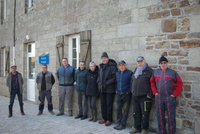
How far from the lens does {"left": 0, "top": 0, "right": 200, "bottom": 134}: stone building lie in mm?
4637

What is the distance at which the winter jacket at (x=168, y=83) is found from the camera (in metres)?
4.47

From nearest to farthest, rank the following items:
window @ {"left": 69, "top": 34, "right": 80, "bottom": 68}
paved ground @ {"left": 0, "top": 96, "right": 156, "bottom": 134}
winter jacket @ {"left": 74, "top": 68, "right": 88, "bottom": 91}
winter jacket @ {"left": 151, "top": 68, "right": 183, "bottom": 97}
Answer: winter jacket @ {"left": 151, "top": 68, "right": 183, "bottom": 97} → paved ground @ {"left": 0, "top": 96, "right": 156, "bottom": 134} → winter jacket @ {"left": 74, "top": 68, "right": 88, "bottom": 91} → window @ {"left": 69, "top": 34, "right": 80, "bottom": 68}

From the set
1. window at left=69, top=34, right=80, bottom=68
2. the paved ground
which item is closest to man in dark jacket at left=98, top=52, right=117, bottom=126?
the paved ground

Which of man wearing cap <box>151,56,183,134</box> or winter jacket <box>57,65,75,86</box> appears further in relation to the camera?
winter jacket <box>57,65,75,86</box>

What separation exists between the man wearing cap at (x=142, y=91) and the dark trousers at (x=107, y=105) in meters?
0.91

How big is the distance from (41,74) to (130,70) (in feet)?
10.9

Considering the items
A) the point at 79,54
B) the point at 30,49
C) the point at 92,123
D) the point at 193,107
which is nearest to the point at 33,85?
the point at 30,49

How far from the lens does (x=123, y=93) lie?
5.50 meters

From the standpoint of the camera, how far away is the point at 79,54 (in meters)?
7.66

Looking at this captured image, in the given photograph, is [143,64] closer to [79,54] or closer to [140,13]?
[140,13]

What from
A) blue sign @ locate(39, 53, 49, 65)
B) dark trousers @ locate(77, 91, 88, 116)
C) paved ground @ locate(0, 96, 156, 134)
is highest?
blue sign @ locate(39, 53, 49, 65)

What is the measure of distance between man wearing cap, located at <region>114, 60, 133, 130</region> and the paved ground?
286 millimetres

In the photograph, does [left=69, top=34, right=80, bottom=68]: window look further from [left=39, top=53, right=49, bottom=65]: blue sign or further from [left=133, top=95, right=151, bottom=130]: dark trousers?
[left=133, top=95, right=151, bottom=130]: dark trousers

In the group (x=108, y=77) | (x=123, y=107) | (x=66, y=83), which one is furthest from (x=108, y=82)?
(x=66, y=83)
